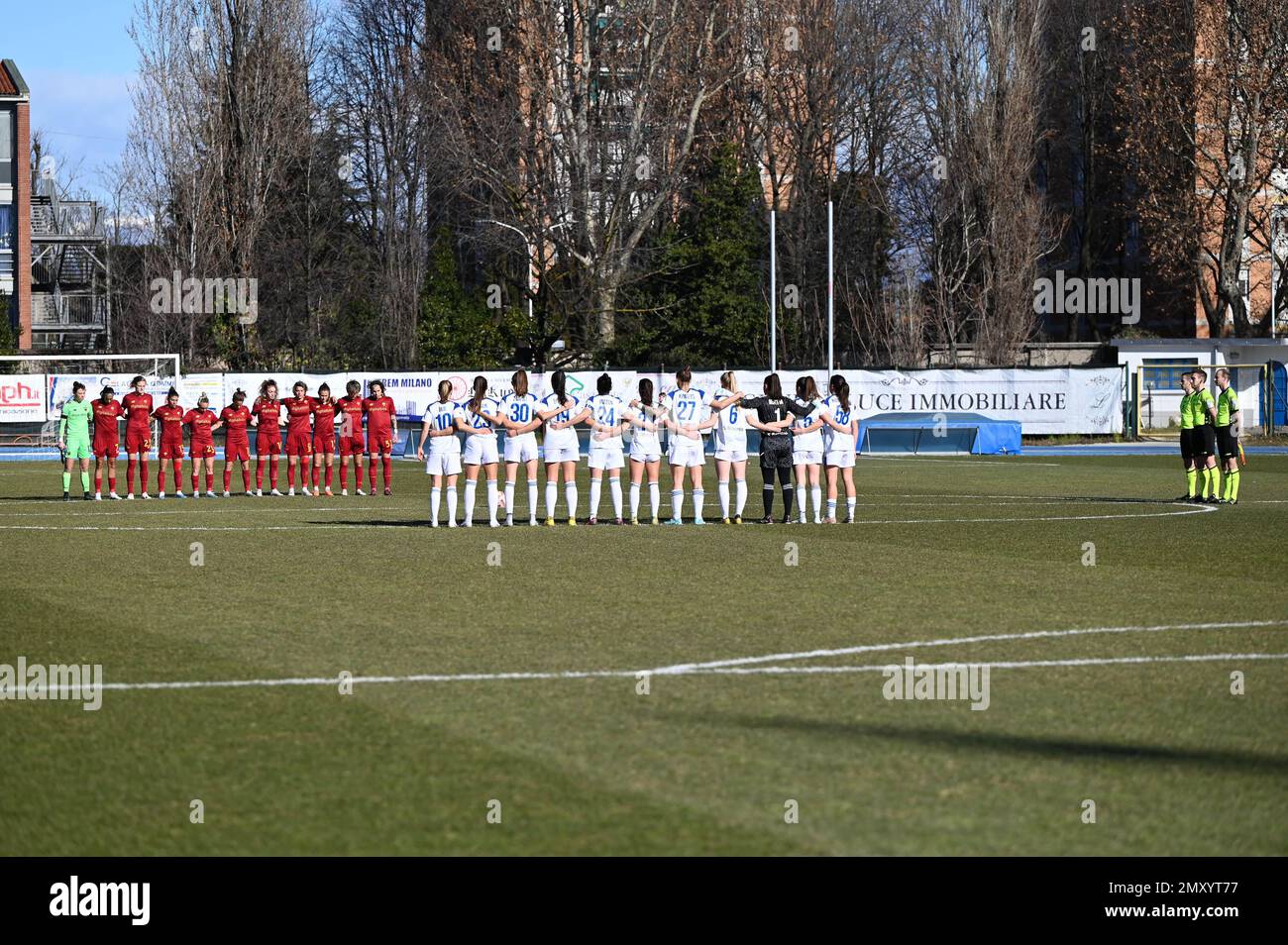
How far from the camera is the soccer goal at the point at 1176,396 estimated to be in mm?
51469

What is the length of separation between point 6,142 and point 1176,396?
41562 millimetres

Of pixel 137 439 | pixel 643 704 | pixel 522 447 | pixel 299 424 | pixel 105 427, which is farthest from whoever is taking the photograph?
pixel 299 424

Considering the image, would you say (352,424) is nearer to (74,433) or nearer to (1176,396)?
(74,433)

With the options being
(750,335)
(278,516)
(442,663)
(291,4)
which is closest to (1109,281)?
(750,335)

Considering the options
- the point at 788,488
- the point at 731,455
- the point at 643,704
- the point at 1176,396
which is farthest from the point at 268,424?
the point at 1176,396

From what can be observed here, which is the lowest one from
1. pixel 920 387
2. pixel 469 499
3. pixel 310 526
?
pixel 310 526

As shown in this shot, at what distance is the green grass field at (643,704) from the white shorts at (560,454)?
10.1ft

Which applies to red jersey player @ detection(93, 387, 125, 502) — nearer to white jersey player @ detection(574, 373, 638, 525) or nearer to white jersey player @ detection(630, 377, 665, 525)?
white jersey player @ detection(574, 373, 638, 525)

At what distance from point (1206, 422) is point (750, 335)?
3219 cm

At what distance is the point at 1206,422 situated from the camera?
2402 cm

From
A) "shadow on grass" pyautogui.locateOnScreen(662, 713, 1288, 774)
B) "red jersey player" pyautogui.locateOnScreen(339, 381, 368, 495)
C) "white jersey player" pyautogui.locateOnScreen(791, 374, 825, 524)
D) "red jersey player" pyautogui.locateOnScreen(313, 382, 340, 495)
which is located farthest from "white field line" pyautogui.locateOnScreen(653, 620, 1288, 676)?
"red jersey player" pyautogui.locateOnScreen(313, 382, 340, 495)

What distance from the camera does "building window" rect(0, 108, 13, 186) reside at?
199 feet

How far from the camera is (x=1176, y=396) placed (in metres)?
52.1
